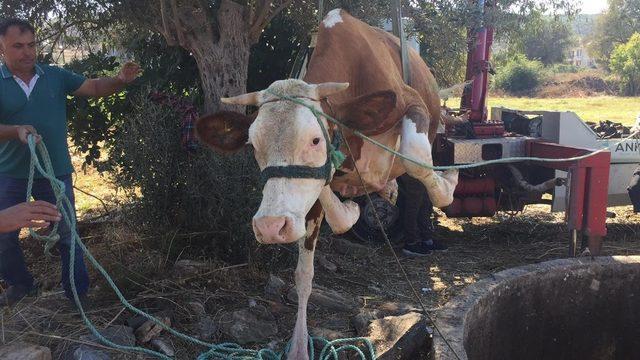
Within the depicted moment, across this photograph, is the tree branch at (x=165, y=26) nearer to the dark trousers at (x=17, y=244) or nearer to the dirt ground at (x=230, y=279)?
the dark trousers at (x=17, y=244)

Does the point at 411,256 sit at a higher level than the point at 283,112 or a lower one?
lower

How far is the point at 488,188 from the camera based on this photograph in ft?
24.1

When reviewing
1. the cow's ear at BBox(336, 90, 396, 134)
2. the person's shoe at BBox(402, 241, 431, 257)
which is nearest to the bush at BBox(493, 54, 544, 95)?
the person's shoe at BBox(402, 241, 431, 257)

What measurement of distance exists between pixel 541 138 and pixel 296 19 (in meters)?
3.38

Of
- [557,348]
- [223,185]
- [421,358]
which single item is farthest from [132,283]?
[557,348]

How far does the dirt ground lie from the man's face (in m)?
1.65

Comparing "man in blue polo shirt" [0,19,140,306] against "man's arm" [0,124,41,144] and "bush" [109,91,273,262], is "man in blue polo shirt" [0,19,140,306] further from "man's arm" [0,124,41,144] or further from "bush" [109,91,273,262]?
"bush" [109,91,273,262]

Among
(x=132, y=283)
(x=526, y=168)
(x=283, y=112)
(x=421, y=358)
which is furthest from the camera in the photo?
(x=526, y=168)

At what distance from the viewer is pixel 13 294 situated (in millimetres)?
4457

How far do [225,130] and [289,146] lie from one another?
67 centimetres

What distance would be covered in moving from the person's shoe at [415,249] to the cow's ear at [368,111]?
3714 millimetres

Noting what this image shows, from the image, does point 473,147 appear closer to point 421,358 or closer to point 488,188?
point 488,188

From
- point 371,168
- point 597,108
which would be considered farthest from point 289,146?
point 597,108

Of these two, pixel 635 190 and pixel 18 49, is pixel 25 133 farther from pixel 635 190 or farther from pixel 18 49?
pixel 635 190
